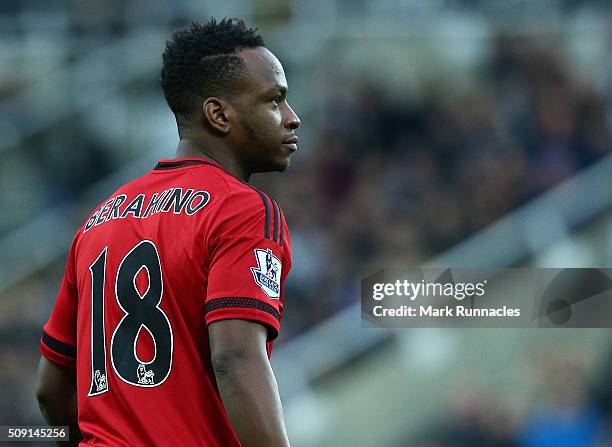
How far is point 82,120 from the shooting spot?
7.89 m

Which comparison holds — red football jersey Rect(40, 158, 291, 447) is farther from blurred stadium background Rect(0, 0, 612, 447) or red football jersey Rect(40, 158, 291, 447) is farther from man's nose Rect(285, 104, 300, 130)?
blurred stadium background Rect(0, 0, 612, 447)

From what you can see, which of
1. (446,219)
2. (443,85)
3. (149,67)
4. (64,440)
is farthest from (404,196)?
(64,440)

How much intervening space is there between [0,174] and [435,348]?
3.69 m

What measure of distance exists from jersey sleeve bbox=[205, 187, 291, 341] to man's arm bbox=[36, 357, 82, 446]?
65 centimetres

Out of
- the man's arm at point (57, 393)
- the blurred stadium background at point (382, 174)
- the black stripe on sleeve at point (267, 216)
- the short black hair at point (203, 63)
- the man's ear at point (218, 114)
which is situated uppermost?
the blurred stadium background at point (382, 174)

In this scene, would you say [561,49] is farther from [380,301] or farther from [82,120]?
[82,120]

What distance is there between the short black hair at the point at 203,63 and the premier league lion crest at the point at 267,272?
1.45 ft

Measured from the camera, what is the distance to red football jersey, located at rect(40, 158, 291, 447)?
→ 2.08 meters

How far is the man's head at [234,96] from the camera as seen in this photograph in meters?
2.34

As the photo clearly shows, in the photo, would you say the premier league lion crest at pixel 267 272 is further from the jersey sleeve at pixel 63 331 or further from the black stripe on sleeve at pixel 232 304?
the jersey sleeve at pixel 63 331

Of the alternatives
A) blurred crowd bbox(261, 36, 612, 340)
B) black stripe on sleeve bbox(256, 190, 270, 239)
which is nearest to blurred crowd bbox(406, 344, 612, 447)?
blurred crowd bbox(261, 36, 612, 340)

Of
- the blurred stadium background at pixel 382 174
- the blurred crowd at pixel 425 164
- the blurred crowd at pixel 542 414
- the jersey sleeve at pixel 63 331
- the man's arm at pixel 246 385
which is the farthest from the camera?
the blurred crowd at pixel 425 164

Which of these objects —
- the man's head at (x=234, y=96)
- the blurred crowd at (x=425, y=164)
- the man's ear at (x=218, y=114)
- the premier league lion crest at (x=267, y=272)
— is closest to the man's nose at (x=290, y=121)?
the man's head at (x=234, y=96)

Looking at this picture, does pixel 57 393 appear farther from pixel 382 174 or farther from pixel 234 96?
pixel 382 174
